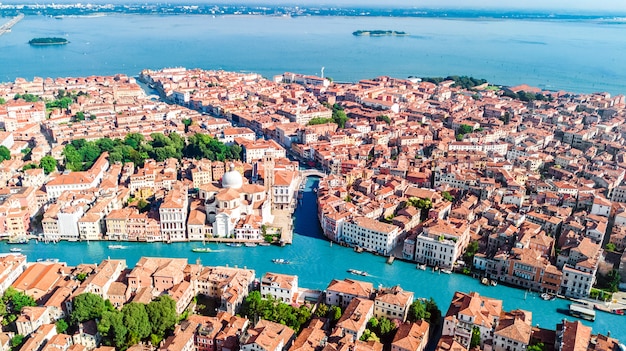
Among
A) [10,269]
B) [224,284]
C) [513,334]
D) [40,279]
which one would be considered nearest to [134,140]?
[10,269]

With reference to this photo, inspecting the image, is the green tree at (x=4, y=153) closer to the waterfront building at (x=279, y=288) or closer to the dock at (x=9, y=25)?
the waterfront building at (x=279, y=288)

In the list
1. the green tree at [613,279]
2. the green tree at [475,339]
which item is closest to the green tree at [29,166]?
the green tree at [475,339]

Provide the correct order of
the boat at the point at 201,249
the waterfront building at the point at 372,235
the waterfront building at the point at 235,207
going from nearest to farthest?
1. the waterfront building at the point at 372,235
2. the boat at the point at 201,249
3. the waterfront building at the point at 235,207

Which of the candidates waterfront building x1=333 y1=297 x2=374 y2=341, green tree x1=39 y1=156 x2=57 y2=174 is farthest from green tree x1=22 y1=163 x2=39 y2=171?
waterfront building x1=333 y1=297 x2=374 y2=341

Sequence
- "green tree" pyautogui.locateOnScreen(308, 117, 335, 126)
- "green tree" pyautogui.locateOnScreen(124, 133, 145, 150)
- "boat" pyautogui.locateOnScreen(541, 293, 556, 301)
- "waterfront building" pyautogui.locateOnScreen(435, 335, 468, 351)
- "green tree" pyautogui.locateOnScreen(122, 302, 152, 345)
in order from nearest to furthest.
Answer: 1. "waterfront building" pyautogui.locateOnScreen(435, 335, 468, 351)
2. "green tree" pyautogui.locateOnScreen(122, 302, 152, 345)
3. "boat" pyautogui.locateOnScreen(541, 293, 556, 301)
4. "green tree" pyautogui.locateOnScreen(124, 133, 145, 150)
5. "green tree" pyautogui.locateOnScreen(308, 117, 335, 126)

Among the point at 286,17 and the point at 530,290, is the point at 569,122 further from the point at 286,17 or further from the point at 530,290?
the point at 286,17

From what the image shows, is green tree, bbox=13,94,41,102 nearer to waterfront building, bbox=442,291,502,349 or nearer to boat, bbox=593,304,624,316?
waterfront building, bbox=442,291,502,349

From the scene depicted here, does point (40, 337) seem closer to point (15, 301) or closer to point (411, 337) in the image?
point (15, 301)
